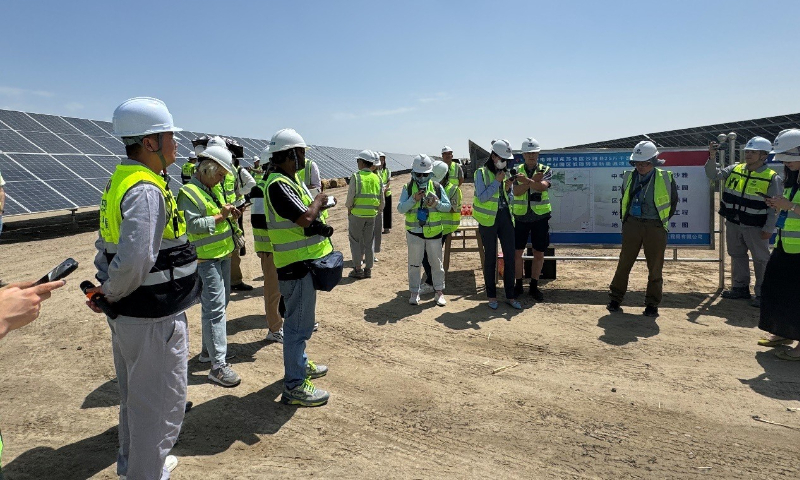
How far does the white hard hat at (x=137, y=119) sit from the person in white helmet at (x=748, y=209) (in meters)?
6.52

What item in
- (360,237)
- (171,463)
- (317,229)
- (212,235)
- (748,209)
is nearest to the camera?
(171,463)

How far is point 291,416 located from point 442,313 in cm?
297

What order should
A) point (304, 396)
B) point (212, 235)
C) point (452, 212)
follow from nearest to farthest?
point (304, 396) → point (212, 235) → point (452, 212)

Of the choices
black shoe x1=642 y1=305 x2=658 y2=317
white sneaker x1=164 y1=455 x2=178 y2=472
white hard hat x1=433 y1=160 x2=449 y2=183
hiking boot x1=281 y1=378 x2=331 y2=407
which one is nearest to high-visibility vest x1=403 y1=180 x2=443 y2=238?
white hard hat x1=433 y1=160 x2=449 y2=183

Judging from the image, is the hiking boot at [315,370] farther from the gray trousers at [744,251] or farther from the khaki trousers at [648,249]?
the gray trousers at [744,251]

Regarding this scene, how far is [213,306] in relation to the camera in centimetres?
430

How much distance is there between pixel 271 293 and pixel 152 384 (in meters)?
2.75

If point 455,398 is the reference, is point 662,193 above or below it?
above

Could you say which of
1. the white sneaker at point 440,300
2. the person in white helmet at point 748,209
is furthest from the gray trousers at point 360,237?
the person in white helmet at point 748,209

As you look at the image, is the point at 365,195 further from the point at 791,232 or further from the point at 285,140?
the point at 791,232

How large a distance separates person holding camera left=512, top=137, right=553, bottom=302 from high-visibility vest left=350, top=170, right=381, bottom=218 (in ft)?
7.25

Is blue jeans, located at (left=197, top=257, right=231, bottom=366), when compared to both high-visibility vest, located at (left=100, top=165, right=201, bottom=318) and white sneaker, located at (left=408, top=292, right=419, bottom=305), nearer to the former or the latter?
high-visibility vest, located at (left=100, top=165, right=201, bottom=318)

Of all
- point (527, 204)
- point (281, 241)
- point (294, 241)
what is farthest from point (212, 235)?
point (527, 204)

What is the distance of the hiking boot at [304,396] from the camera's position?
403 centimetres
